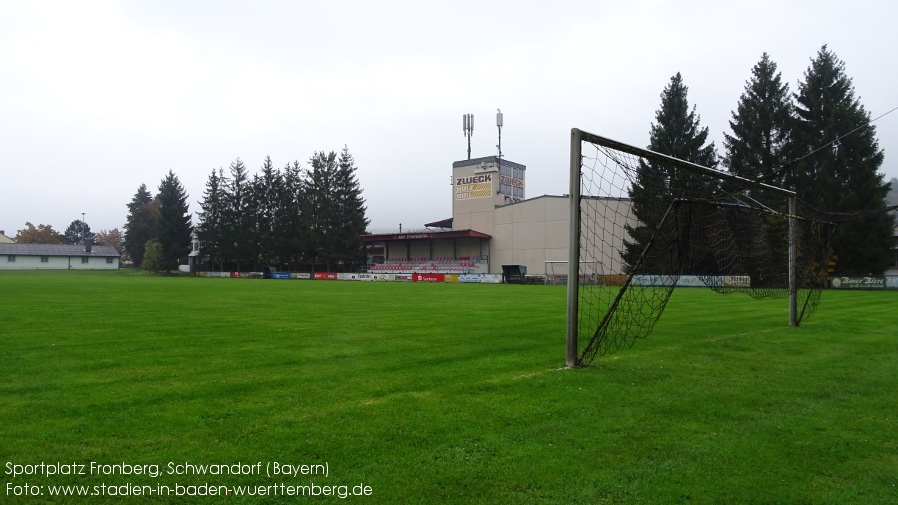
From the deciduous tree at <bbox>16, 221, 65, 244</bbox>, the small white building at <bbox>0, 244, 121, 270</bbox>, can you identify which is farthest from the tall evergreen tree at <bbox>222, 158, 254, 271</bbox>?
the deciduous tree at <bbox>16, 221, 65, 244</bbox>

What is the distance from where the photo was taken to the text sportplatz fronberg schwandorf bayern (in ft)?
11.4

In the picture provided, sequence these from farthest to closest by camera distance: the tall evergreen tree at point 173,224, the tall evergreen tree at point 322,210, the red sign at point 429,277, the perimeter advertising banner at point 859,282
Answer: the tall evergreen tree at point 173,224
the tall evergreen tree at point 322,210
the red sign at point 429,277
the perimeter advertising banner at point 859,282

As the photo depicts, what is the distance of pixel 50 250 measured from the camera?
265ft

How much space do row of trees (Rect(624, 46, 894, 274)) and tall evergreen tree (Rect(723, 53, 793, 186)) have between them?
66 mm

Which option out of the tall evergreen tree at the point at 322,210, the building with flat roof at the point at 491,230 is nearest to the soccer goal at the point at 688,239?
the building with flat roof at the point at 491,230

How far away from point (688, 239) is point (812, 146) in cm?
3843

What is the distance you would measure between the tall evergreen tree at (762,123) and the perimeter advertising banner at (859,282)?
36.8 ft

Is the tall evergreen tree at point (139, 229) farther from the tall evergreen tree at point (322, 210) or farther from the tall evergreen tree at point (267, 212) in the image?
the tall evergreen tree at point (322, 210)

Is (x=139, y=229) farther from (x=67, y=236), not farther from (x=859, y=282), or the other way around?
(x=859, y=282)

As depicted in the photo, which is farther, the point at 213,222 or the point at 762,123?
the point at 213,222

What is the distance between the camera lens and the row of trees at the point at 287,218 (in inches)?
2689

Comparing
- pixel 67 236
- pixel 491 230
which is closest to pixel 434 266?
pixel 491 230

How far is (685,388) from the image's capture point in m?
6.48

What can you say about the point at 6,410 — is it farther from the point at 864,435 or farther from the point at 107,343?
the point at 864,435
